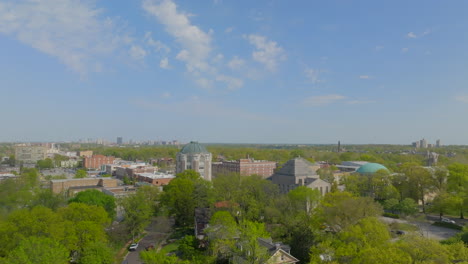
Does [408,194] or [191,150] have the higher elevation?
[191,150]

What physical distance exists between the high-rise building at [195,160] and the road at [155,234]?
25948 mm

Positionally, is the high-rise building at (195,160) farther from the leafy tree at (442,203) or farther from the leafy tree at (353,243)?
the leafy tree at (353,243)

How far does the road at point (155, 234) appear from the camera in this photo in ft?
118

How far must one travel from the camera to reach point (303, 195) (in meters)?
42.4

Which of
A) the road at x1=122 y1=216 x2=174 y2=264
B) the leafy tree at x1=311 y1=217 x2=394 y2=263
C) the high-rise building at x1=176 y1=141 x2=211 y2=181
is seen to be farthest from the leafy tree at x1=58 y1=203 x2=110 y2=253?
the high-rise building at x1=176 y1=141 x2=211 y2=181

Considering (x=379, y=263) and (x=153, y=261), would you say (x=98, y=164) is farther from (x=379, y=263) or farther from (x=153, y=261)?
(x=379, y=263)

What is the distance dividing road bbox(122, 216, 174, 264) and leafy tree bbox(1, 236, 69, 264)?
10783 millimetres

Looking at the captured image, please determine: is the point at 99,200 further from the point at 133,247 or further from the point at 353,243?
the point at 353,243

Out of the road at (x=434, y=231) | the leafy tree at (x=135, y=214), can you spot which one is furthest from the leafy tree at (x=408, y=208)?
the leafy tree at (x=135, y=214)

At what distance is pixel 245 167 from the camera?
338ft

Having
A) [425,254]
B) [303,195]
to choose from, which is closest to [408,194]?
[303,195]

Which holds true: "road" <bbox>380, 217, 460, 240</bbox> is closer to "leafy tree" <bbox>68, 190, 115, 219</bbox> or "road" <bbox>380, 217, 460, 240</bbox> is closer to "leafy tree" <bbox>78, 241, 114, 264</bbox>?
"leafy tree" <bbox>78, 241, 114, 264</bbox>

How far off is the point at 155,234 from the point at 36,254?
22.5 meters

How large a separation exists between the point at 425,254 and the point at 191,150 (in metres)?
60.5
